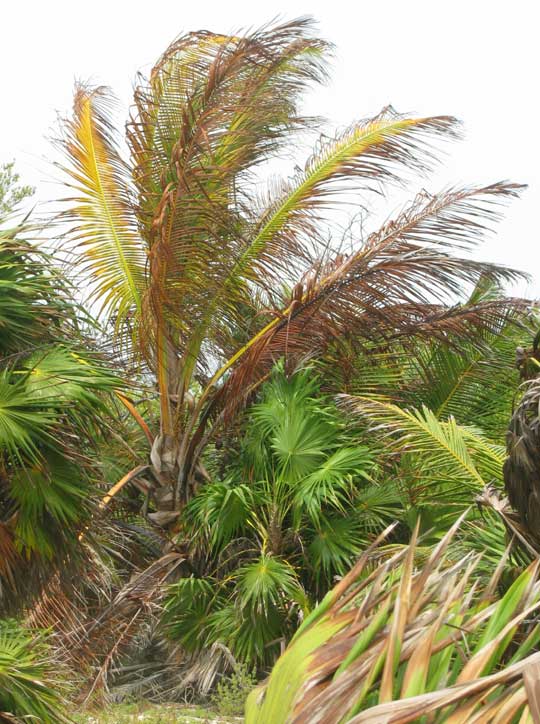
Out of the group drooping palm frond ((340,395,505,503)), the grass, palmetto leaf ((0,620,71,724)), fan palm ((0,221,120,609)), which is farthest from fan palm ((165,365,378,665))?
palmetto leaf ((0,620,71,724))

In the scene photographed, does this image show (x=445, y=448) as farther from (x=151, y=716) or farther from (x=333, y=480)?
(x=151, y=716)

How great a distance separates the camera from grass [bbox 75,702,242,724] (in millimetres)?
7504

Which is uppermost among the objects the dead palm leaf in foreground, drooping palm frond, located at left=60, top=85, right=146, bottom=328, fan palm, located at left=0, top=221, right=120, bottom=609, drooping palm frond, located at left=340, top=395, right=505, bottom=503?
drooping palm frond, located at left=60, top=85, right=146, bottom=328

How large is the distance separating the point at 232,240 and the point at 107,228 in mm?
1495

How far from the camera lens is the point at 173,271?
10.5m

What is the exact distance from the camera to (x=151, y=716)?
25.8 ft

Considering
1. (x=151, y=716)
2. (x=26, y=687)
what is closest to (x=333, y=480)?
(x=151, y=716)

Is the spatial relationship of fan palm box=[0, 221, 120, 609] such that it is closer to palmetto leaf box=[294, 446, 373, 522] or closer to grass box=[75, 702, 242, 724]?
grass box=[75, 702, 242, 724]

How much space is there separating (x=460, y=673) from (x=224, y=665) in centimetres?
732

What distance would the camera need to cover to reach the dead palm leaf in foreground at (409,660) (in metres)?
2.25

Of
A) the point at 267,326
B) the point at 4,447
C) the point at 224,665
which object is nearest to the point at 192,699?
the point at 224,665

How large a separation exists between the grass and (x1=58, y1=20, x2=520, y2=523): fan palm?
250 cm

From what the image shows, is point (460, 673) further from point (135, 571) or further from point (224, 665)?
point (135, 571)

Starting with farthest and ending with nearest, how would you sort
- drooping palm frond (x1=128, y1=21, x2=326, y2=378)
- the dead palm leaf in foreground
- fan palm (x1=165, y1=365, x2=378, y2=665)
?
drooping palm frond (x1=128, y1=21, x2=326, y2=378)
fan palm (x1=165, y1=365, x2=378, y2=665)
the dead palm leaf in foreground
